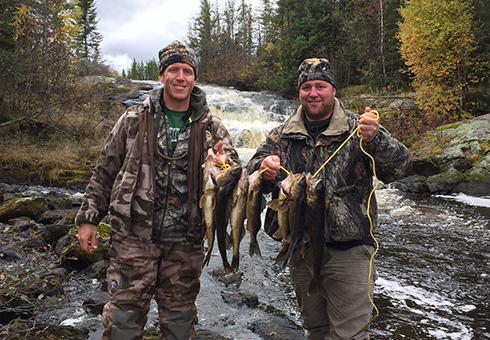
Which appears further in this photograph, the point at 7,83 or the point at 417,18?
the point at 417,18

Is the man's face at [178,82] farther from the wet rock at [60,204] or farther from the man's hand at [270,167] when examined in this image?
the wet rock at [60,204]

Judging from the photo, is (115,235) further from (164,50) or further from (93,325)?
(93,325)

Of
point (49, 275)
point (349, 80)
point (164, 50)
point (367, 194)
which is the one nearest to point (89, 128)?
point (49, 275)

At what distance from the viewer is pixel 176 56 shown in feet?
11.4

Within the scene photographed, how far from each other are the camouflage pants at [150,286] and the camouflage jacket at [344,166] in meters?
1.11

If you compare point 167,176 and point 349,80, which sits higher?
point 349,80

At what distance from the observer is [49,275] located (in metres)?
5.84

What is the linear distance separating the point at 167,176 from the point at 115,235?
75cm

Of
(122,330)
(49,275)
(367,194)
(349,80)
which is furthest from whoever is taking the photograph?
(349,80)

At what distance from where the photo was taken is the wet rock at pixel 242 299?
20.0ft

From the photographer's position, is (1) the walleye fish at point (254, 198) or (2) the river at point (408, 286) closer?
(1) the walleye fish at point (254, 198)

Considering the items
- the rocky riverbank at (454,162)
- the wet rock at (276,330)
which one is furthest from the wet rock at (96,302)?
the rocky riverbank at (454,162)

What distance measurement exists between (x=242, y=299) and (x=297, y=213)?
12.2ft

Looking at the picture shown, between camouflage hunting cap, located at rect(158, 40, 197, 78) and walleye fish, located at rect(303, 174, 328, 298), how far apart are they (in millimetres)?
1641
